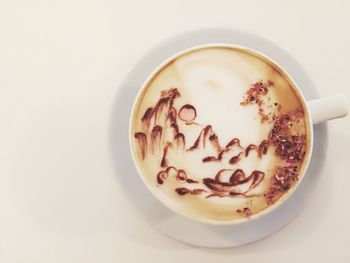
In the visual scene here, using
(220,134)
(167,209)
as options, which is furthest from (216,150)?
(167,209)

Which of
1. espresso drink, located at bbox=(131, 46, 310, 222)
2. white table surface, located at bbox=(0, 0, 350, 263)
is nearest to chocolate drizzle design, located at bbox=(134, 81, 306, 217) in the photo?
espresso drink, located at bbox=(131, 46, 310, 222)

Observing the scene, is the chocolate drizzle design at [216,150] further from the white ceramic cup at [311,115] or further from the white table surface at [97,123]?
the white table surface at [97,123]

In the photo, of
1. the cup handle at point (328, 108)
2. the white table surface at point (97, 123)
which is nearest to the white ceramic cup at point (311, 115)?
the cup handle at point (328, 108)

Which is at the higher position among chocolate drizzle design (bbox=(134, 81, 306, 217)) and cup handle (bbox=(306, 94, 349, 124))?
cup handle (bbox=(306, 94, 349, 124))

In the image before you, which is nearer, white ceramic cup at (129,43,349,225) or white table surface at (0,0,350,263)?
white ceramic cup at (129,43,349,225)

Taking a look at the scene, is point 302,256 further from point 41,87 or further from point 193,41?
point 41,87

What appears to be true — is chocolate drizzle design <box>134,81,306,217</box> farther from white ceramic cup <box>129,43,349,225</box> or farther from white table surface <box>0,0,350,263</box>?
white table surface <box>0,0,350,263</box>
